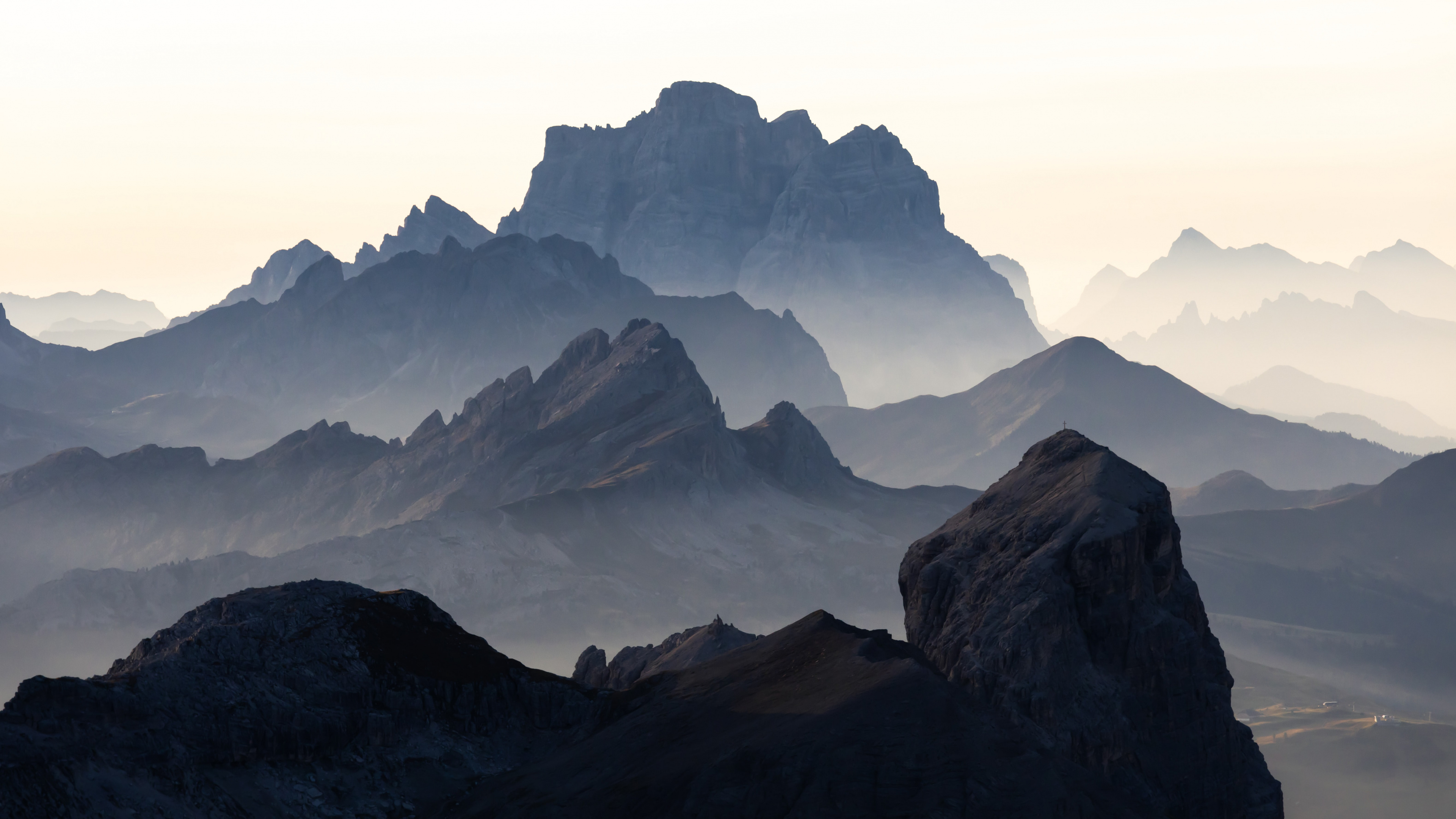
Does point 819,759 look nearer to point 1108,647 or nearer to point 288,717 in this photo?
point 1108,647

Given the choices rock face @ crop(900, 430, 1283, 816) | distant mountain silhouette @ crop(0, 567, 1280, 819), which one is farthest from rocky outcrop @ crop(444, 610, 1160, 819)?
rock face @ crop(900, 430, 1283, 816)

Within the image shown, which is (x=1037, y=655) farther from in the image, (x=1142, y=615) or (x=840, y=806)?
(x=840, y=806)

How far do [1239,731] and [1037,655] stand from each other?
1533 cm

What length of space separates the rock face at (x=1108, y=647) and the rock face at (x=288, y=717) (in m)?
29.1

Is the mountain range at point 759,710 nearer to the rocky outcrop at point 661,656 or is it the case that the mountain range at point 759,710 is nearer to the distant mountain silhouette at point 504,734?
the distant mountain silhouette at point 504,734

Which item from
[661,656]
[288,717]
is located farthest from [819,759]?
[661,656]

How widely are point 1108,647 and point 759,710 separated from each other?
2371 cm

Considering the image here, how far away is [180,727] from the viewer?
296ft

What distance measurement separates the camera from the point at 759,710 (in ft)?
305

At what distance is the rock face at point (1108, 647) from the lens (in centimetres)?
9544

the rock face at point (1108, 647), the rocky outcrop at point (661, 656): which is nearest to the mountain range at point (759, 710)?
the rock face at point (1108, 647)

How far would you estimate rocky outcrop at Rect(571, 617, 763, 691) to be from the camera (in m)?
144

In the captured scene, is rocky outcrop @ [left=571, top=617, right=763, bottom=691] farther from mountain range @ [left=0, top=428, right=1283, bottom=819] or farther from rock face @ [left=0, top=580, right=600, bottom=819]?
rock face @ [left=0, top=580, right=600, bottom=819]

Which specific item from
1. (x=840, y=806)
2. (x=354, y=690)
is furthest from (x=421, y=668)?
(x=840, y=806)
